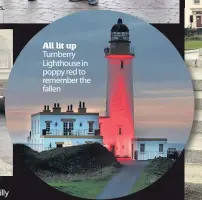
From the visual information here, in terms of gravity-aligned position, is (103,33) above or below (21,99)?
above

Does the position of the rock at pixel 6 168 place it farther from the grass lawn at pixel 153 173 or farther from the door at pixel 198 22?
the door at pixel 198 22

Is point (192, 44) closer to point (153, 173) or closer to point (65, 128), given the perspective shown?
point (153, 173)

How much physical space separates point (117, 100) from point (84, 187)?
2.77 feet

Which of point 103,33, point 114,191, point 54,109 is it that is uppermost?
point 103,33

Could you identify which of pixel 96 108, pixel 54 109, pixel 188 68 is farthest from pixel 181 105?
pixel 54 109

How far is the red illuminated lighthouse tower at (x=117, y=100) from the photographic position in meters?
6.20

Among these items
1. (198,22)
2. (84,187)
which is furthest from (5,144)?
(198,22)

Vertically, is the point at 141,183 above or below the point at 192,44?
below

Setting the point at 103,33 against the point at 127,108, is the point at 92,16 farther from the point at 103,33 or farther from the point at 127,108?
the point at 127,108

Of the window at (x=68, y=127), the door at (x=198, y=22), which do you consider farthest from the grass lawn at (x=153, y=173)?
the door at (x=198, y=22)

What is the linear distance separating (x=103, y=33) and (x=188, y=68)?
0.83m

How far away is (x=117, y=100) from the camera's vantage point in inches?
245

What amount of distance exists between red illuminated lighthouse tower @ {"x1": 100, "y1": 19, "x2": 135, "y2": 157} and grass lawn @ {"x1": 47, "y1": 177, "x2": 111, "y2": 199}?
0.31 meters

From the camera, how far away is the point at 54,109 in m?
6.18
